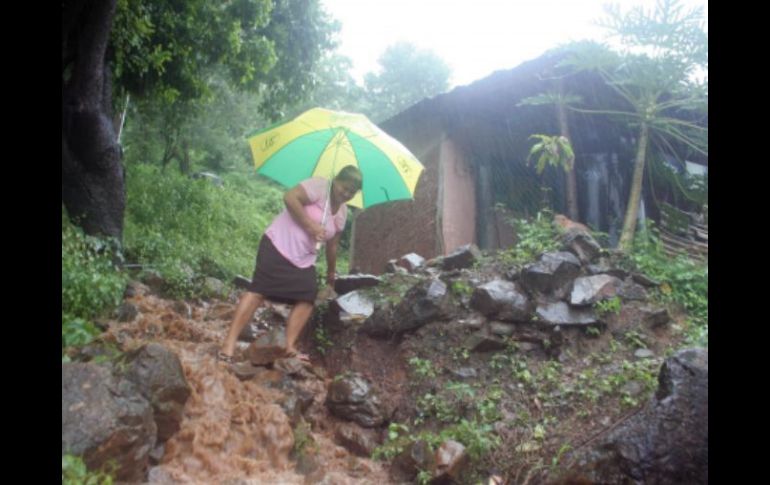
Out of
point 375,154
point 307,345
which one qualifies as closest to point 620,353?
point 375,154

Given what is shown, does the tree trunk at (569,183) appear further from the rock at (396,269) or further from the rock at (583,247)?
the rock at (396,269)

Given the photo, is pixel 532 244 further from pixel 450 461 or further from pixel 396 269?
pixel 450 461

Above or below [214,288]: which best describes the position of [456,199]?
above

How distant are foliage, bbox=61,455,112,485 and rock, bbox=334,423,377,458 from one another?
1578mm

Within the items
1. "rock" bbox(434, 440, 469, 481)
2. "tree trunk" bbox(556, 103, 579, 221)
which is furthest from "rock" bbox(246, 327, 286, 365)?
"tree trunk" bbox(556, 103, 579, 221)

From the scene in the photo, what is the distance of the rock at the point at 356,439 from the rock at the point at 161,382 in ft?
3.45

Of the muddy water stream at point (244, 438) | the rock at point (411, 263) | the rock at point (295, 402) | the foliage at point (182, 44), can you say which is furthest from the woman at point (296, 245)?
the foliage at point (182, 44)

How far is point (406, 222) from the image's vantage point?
852cm

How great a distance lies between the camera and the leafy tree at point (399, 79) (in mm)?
15383

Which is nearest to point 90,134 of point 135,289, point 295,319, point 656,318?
point 135,289

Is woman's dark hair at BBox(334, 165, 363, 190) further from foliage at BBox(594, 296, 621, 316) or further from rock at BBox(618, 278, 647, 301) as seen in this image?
rock at BBox(618, 278, 647, 301)

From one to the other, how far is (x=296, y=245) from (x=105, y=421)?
1705 mm

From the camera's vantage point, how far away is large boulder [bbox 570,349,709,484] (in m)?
2.46
